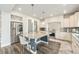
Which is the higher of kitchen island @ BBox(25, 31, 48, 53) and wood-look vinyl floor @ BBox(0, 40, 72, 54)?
kitchen island @ BBox(25, 31, 48, 53)

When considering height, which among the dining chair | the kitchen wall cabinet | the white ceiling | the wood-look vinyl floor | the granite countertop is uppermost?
the white ceiling

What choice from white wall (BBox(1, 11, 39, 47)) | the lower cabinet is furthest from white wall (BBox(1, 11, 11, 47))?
the lower cabinet

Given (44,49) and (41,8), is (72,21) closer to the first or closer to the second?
(41,8)

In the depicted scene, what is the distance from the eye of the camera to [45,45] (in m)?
2.10

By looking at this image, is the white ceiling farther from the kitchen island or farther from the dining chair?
the dining chair

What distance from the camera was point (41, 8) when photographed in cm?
205

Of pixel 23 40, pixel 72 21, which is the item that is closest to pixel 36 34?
pixel 23 40

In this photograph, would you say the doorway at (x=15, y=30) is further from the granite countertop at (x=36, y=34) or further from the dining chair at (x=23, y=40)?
the granite countertop at (x=36, y=34)

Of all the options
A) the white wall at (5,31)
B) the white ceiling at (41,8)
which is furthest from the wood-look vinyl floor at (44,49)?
the white ceiling at (41,8)

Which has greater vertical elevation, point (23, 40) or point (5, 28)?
point (5, 28)

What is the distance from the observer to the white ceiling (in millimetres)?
1996

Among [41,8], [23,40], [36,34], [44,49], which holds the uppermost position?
[41,8]
